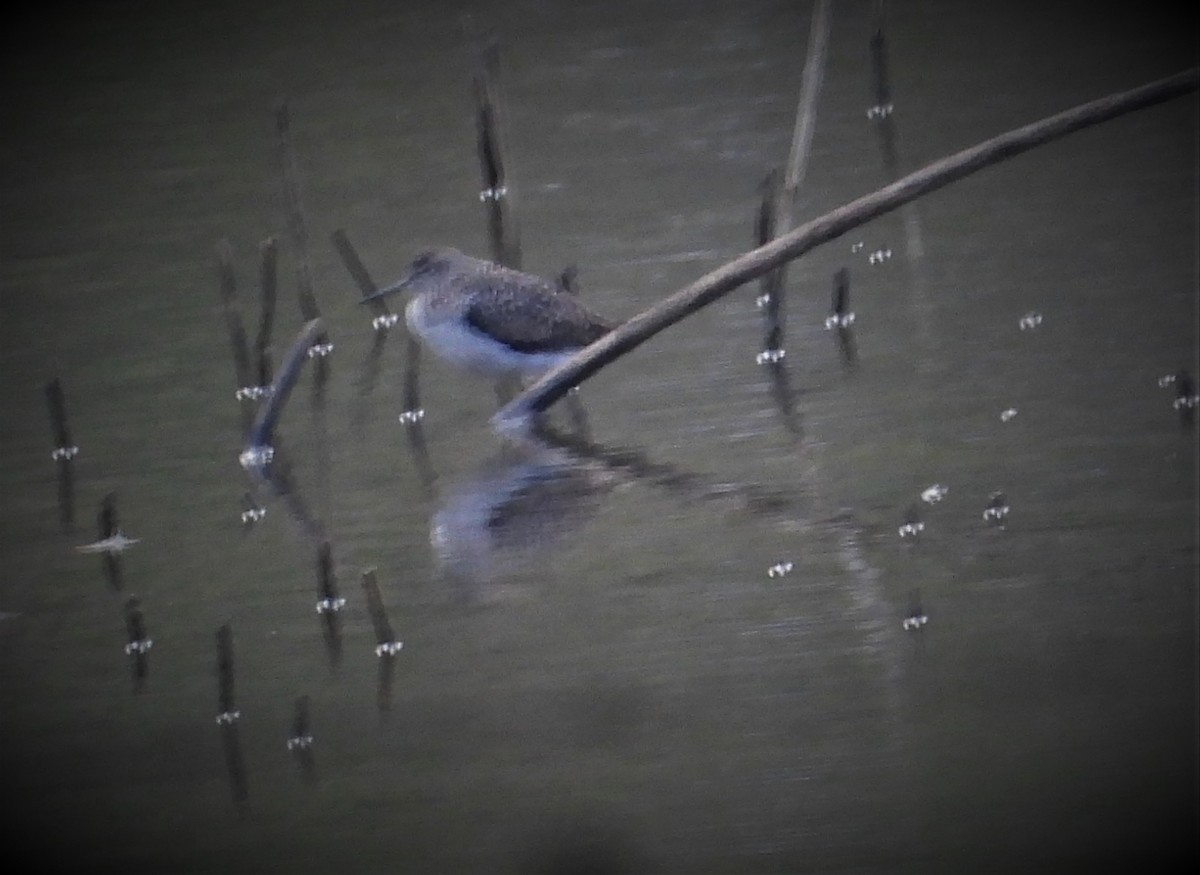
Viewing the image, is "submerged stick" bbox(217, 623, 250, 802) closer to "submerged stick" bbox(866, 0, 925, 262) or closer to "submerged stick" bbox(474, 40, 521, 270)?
"submerged stick" bbox(474, 40, 521, 270)

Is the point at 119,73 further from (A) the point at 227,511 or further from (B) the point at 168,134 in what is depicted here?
(A) the point at 227,511

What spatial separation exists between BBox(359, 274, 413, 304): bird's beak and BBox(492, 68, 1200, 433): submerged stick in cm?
14

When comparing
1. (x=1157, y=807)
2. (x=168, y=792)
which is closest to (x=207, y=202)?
(x=168, y=792)

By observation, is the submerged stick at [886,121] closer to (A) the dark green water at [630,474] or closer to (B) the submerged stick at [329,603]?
(A) the dark green water at [630,474]

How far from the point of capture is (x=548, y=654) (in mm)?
819

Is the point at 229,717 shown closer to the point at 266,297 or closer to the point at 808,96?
the point at 266,297

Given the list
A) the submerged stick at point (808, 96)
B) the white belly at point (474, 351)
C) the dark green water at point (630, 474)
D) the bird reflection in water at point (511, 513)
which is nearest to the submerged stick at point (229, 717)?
the dark green water at point (630, 474)

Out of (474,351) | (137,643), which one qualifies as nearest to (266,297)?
Result: (474,351)

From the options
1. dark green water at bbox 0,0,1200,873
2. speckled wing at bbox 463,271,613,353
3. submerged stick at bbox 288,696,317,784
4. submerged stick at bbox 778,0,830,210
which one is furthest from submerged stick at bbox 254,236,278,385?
submerged stick at bbox 778,0,830,210

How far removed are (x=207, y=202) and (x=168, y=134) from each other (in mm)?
64

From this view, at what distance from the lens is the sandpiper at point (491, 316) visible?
3.04 feet

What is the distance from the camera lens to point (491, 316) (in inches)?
37.0

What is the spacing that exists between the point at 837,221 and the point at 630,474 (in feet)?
0.82

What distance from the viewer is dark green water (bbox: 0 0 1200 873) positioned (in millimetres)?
773
